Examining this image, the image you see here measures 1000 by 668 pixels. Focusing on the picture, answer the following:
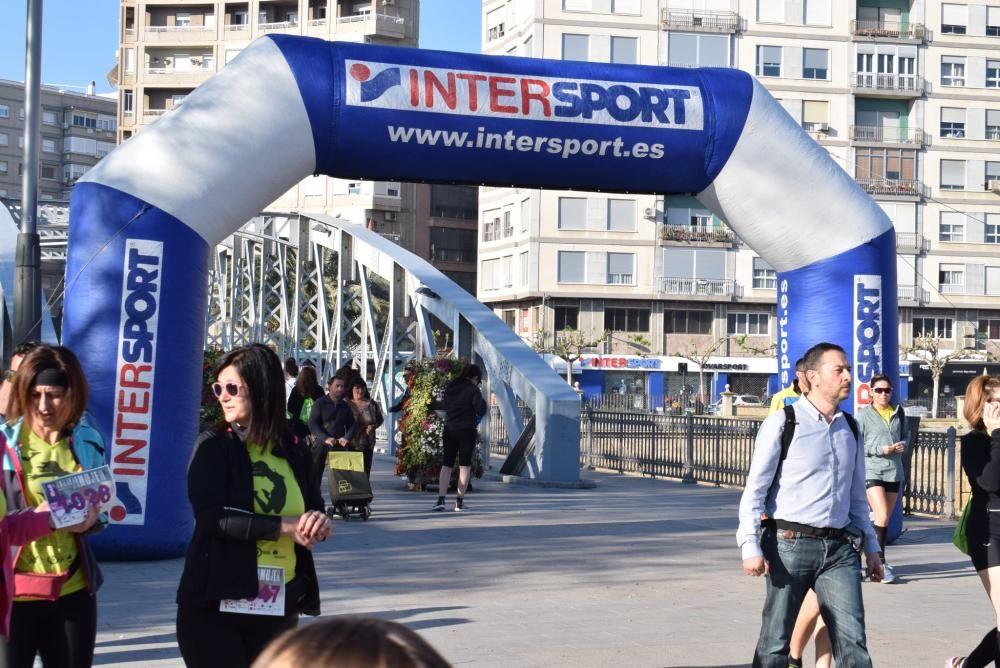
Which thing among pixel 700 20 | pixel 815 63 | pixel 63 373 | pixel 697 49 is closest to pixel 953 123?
pixel 815 63

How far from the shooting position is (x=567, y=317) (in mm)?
65375

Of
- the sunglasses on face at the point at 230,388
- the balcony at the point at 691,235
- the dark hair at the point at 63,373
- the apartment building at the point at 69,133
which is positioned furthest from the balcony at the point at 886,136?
the apartment building at the point at 69,133

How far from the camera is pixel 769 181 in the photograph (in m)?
13.1

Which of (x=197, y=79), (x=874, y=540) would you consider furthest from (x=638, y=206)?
(x=874, y=540)

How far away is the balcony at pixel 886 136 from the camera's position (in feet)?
218

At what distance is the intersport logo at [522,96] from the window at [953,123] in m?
57.2

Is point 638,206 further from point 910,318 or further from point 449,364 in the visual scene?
point 449,364

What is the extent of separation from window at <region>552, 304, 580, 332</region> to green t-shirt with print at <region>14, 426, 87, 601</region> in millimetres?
60155

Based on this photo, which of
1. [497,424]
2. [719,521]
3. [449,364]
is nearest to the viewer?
[719,521]

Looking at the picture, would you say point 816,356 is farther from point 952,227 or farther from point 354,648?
point 952,227

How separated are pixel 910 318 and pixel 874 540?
207 feet

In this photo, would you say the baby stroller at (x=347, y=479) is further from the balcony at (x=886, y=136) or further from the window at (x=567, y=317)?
the balcony at (x=886, y=136)

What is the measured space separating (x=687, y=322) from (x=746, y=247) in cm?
443

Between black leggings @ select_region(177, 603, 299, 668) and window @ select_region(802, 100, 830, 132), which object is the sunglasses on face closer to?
black leggings @ select_region(177, 603, 299, 668)
